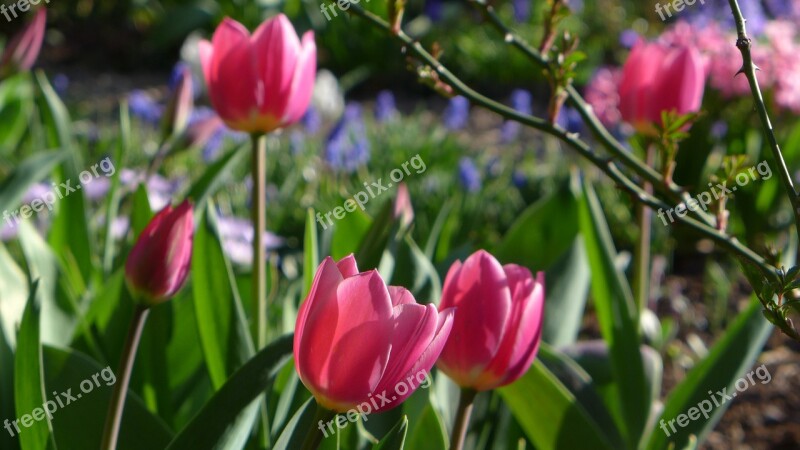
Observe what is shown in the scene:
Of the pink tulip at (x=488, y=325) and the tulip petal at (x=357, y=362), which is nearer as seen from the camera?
the tulip petal at (x=357, y=362)

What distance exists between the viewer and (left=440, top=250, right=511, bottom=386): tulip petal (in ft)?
2.89

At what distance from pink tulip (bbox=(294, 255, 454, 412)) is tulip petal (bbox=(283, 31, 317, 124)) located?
19.4 inches

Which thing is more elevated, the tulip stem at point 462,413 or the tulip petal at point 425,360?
the tulip petal at point 425,360

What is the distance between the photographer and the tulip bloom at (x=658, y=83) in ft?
4.75

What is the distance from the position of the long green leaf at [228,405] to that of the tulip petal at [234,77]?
0.34m

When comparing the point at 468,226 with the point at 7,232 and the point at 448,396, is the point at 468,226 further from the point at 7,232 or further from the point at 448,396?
the point at 448,396

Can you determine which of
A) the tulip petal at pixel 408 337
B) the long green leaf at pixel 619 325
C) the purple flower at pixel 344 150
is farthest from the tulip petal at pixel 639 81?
the purple flower at pixel 344 150

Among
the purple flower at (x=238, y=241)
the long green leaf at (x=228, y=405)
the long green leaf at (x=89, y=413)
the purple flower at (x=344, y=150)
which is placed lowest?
the purple flower at (x=344, y=150)

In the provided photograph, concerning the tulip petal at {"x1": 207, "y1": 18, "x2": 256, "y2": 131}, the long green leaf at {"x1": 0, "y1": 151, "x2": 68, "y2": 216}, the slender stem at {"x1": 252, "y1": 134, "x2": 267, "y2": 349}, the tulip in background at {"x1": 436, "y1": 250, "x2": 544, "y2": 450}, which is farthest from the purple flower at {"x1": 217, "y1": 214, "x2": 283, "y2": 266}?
the tulip in background at {"x1": 436, "y1": 250, "x2": 544, "y2": 450}

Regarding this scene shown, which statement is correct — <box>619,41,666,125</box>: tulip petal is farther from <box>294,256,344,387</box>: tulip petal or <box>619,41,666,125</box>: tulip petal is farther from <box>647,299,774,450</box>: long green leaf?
<box>294,256,344,387</box>: tulip petal

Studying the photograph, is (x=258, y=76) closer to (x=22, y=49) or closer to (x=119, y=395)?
(x=119, y=395)

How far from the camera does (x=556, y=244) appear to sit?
1.67 meters

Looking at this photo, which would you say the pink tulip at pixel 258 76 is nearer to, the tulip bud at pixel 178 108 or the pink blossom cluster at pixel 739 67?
the tulip bud at pixel 178 108

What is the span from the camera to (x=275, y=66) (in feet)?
3.84
